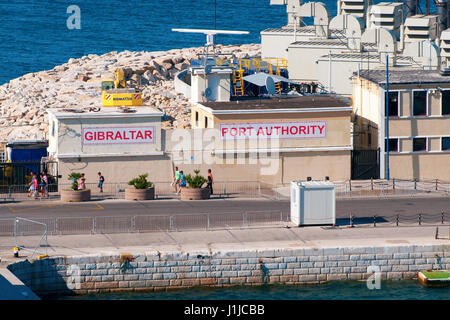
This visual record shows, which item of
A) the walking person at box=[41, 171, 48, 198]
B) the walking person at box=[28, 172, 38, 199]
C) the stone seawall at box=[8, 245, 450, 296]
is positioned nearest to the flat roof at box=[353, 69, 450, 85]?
the stone seawall at box=[8, 245, 450, 296]

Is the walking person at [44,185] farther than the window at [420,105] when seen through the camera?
No

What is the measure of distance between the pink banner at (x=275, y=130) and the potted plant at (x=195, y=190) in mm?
4635

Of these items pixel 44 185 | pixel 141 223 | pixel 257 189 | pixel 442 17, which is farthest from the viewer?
pixel 442 17

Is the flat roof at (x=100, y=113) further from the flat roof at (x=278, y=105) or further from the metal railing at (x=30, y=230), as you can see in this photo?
the metal railing at (x=30, y=230)

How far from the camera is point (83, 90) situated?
93938 mm

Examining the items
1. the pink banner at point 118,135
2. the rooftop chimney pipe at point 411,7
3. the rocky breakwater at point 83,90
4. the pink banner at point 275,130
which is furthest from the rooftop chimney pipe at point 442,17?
the pink banner at point 118,135

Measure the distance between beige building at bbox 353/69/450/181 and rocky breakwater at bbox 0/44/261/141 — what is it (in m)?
18.5

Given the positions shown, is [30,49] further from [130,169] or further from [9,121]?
[130,169]

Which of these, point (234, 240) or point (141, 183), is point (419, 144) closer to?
point (141, 183)

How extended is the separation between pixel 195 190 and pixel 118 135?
642cm

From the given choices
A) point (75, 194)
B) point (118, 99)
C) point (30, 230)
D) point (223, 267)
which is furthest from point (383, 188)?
point (30, 230)

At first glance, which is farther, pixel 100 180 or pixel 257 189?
pixel 257 189

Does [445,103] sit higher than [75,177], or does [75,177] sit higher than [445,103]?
[445,103]

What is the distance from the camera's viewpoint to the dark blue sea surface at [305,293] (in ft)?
146
